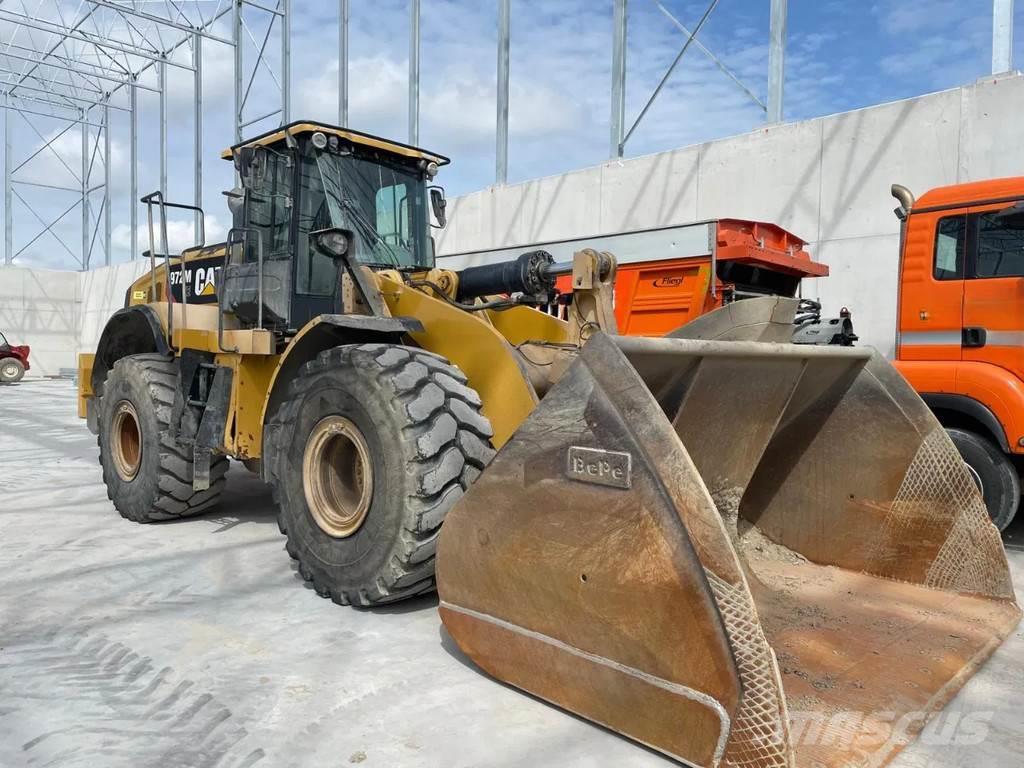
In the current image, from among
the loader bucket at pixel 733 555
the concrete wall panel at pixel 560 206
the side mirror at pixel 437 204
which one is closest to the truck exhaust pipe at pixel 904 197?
the loader bucket at pixel 733 555

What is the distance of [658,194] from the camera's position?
40.0 feet

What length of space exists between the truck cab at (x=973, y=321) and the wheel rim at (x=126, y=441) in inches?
216

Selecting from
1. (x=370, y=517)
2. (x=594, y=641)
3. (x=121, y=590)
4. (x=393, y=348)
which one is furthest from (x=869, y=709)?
(x=121, y=590)

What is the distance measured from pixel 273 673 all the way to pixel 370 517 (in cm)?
77

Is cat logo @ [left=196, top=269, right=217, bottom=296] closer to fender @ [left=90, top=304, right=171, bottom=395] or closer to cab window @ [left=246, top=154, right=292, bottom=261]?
fender @ [left=90, top=304, right=171, bottom=395]

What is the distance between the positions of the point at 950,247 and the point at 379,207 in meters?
3.77

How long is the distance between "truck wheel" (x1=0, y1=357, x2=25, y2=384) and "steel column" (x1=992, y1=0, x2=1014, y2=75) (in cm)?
2522

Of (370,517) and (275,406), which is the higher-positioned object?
(275,406)

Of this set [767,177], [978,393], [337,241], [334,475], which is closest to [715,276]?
[767,177]

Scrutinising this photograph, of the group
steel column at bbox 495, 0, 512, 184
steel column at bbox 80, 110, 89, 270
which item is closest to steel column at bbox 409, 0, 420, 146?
steel column at bbox 495, 0, 512, 184

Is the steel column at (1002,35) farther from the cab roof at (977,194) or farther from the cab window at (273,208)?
the cab window at (273,208)

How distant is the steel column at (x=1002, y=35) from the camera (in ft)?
27.4

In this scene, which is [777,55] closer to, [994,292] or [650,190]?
[650,190]

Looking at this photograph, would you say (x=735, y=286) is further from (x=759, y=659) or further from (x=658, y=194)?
(x=759, y=659)
